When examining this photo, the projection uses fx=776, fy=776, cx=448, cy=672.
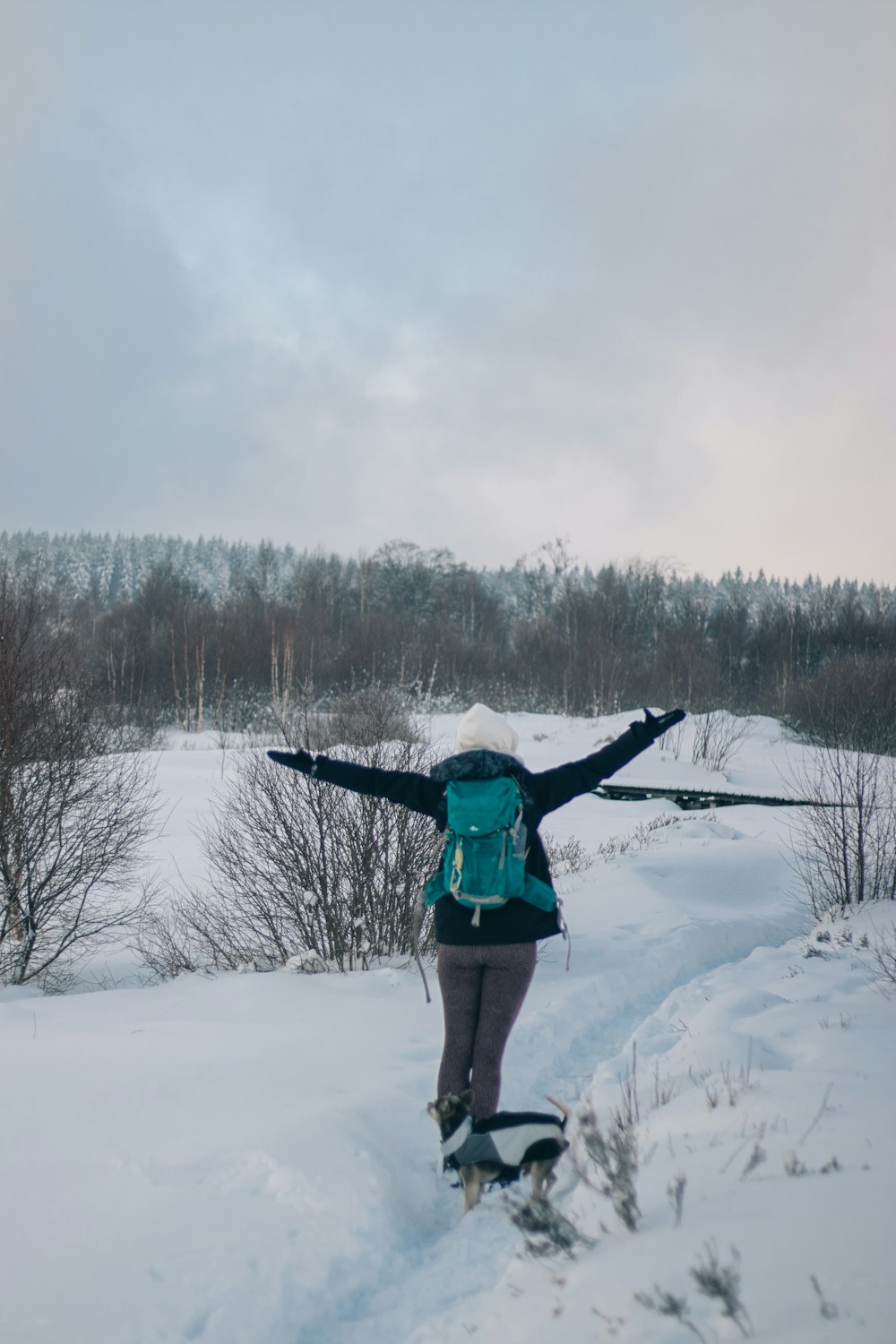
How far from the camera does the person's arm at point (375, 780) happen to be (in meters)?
3.20

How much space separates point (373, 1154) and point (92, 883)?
6443mm

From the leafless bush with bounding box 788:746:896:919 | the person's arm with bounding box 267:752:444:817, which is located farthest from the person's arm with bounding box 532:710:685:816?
the leafless bush with bounding box 788:746:896:919

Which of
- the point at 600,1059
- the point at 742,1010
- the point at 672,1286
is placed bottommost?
the point at 600,1059

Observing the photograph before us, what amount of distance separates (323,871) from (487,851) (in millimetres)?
4378

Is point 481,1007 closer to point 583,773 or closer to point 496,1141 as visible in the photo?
point 496,1141

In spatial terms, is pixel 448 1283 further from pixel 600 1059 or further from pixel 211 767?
pixel 211 767

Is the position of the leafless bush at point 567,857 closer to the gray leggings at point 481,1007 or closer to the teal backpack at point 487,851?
the gray leggings at point 481,1007

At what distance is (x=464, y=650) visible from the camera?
43125 millimetres

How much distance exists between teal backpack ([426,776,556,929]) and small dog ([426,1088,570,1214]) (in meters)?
0.72

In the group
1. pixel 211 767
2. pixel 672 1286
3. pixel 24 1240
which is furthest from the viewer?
pixel 211 767

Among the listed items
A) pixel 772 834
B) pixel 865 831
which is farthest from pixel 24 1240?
pixel 772 834

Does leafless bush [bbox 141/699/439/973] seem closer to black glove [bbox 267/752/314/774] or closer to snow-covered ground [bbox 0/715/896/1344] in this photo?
snow-covered ground [bbox 0/715/896/1344]

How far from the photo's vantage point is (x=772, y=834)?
43.7 ft

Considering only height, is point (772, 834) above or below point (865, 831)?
below
